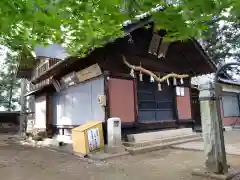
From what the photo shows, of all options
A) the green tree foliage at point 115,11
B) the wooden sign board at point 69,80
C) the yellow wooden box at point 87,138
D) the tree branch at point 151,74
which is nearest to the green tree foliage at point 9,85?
the wooden sign board at point 69,80

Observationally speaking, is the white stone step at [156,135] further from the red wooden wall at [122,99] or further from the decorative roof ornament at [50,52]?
the decorative roof ornament at [50,52]

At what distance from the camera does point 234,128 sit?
14406 mm

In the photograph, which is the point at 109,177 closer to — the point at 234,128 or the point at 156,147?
the point at 156,147

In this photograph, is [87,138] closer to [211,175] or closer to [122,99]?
[122,99]

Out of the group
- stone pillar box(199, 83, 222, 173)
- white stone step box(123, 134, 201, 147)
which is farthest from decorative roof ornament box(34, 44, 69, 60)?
stone pillar box(199, 83, 222, 173)

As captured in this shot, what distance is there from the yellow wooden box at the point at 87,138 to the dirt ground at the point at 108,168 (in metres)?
0.39

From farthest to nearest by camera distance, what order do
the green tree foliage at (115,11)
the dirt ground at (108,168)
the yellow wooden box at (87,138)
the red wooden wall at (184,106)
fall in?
the red wooden wall at (184,106), the yellow wooden box at (87,138), the dirt ground at (108,168), the green tree foliage at (115,11)

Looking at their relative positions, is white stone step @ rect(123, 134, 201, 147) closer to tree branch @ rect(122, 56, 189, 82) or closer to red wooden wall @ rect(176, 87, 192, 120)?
red wooden wall @ rect(176, 87, 192, 120)

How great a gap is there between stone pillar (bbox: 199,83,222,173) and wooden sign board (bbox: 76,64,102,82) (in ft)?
13.9

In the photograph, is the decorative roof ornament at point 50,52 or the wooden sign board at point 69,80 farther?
the wooden sign board at point 69,80

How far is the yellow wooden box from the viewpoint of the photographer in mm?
6668

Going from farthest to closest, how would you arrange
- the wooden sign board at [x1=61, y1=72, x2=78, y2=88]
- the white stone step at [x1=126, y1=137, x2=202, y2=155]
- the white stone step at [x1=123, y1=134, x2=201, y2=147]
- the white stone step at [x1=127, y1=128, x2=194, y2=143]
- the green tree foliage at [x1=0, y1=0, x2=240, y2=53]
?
the wooden sign board at [x1=61, y1=72, x2=78, y2=88] < the white stone step at [x1=127, y1=128, x2=194, y2=143] < the white stone step at [x1=123, y1=134, x2=201, y2=147] < the white stone step at [x1=126, y1=137, x2=202, y2=155] < the green tree foliage at [x1=0, y1=0, x2=240, y2=53]

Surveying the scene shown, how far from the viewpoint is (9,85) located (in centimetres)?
2689

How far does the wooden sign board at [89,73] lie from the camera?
7.87 meters
